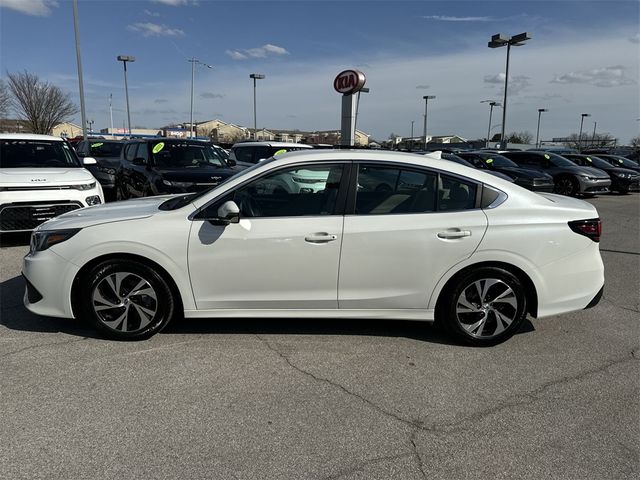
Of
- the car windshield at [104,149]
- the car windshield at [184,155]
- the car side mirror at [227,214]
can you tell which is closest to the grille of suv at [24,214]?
the car windshield at [184,155]

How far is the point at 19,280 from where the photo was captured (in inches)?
215

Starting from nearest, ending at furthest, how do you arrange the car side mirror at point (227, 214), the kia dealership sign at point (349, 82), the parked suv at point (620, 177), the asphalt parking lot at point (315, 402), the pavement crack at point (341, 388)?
1. the asphalt parking lot at point (315, 402)
2. the pavement crack at point (341, 388)
3. the car side mirror at point (227, 214)
4. the kia dealership sign at point (349, 82)
5. the parked suv at point (620, 177)

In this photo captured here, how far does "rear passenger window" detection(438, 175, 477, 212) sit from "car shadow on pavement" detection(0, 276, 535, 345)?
1.14 metres

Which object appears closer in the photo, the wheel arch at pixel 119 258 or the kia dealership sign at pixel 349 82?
the wheel arch at pixel 119 258

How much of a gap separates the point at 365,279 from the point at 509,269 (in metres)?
1.20

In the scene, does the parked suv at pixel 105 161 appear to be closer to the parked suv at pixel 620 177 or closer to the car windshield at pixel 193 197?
the car windshield at pixel 193 197

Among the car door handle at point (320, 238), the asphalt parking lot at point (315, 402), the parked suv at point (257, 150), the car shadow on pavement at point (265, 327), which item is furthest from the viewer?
the parked suv at point (257, 150)

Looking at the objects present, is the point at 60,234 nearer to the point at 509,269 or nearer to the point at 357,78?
the point at 509,269

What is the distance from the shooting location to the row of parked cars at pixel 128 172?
663 cm

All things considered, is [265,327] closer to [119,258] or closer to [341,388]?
[341,388]

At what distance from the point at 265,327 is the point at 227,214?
1.19 m

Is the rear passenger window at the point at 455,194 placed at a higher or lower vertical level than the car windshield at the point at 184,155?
lower

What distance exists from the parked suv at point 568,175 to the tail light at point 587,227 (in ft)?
42.8

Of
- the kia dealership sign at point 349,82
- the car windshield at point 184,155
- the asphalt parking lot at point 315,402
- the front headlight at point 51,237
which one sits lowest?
the asphalt parking lot at point 315,402
